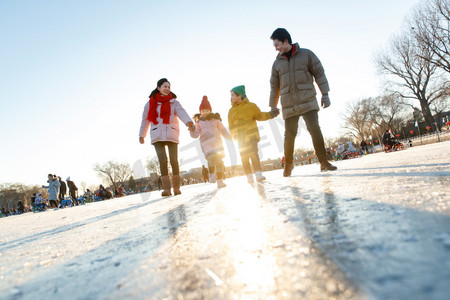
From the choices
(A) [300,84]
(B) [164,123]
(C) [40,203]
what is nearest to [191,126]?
(B) [164,123]

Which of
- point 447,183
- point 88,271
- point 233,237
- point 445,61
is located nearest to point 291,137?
point 447,183

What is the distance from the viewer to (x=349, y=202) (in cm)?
100

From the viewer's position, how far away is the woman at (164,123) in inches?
156

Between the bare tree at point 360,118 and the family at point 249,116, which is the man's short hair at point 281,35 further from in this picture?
the bare tree at point 360,118

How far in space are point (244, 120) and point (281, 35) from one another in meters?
1.33

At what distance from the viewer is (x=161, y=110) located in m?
4.00

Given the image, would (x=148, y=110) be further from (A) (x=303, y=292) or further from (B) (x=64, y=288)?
(A) (x=303, y=292)

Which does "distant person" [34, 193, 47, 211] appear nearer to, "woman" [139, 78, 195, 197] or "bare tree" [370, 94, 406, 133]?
"woman" [139, 78, 195, 197]

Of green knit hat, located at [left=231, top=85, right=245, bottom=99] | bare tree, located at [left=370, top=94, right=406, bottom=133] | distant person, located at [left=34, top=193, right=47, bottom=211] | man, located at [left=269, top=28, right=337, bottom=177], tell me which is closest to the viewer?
man, located at [left=269, top=28, right=337, bottom=177]

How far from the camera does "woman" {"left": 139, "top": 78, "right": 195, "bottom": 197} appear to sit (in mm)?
3961

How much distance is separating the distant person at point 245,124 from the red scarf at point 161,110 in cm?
101

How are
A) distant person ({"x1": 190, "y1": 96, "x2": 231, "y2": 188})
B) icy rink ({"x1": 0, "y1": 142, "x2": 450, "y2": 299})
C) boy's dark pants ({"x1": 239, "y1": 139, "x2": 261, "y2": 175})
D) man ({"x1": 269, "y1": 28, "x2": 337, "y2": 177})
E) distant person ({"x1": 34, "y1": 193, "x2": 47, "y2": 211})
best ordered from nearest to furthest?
icy rink ({"x1": 0, "y1": 142, "x2": 450, "y2": 299}) < man ({"x1": 269, "y1": 28, "x2": 337, "y2": 177}) < boy's dark pants ({"x1": 239, "y1": 139, "x2": 261, "y2": 175}) < distant person ({"x1": 190, "y1": 96, "x2": 231, "y2": 188}) < distant person ({"x1": 34, "y1": 193, "x2": 47, "y2": 211})

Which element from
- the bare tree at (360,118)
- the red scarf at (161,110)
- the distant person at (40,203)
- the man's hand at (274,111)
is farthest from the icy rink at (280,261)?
the bare tree at (360,118)

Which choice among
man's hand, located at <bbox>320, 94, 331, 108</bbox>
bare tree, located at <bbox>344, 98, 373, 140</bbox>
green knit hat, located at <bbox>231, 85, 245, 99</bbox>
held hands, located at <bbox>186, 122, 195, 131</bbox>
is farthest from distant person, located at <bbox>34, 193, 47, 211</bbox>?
bare tree, located at <bbox>344, 98, 373, 140</bbox>
